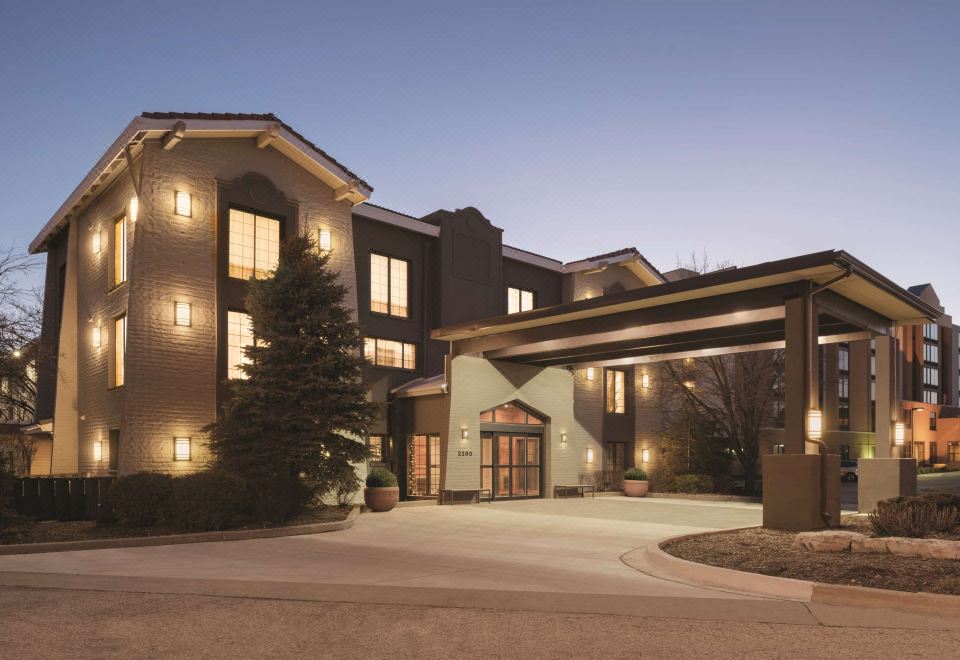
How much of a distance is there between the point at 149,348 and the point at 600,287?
19007mm

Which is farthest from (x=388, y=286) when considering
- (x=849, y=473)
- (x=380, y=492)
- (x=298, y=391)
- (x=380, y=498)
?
(x=849, y=473)

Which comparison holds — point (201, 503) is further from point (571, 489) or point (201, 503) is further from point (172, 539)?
point (571, 489)

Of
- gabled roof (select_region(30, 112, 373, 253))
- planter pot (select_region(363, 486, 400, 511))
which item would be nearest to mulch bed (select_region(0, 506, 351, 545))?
planter pot (select_region(363, 486, 400, 511))

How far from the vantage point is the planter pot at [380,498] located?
68.8ft

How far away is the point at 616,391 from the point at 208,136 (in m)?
19.0

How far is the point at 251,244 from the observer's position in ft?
73.1

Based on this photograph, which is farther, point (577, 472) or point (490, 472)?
point (577, 472)

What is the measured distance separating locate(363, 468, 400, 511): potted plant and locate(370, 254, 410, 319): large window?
6317 millimetres

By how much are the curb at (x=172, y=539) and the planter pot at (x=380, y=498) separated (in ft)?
13.6

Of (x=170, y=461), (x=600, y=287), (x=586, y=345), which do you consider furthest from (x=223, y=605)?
(x=600, y=287)

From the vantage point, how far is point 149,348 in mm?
19938

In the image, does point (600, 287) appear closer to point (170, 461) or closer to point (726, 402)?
point (726, 402)

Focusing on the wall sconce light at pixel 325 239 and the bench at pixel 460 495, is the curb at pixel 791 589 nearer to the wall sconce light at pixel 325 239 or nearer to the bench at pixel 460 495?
the bench at pixel 460 495

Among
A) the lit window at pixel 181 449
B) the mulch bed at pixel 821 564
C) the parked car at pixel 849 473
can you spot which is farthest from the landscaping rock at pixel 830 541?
the parked car at pixel 849 473
